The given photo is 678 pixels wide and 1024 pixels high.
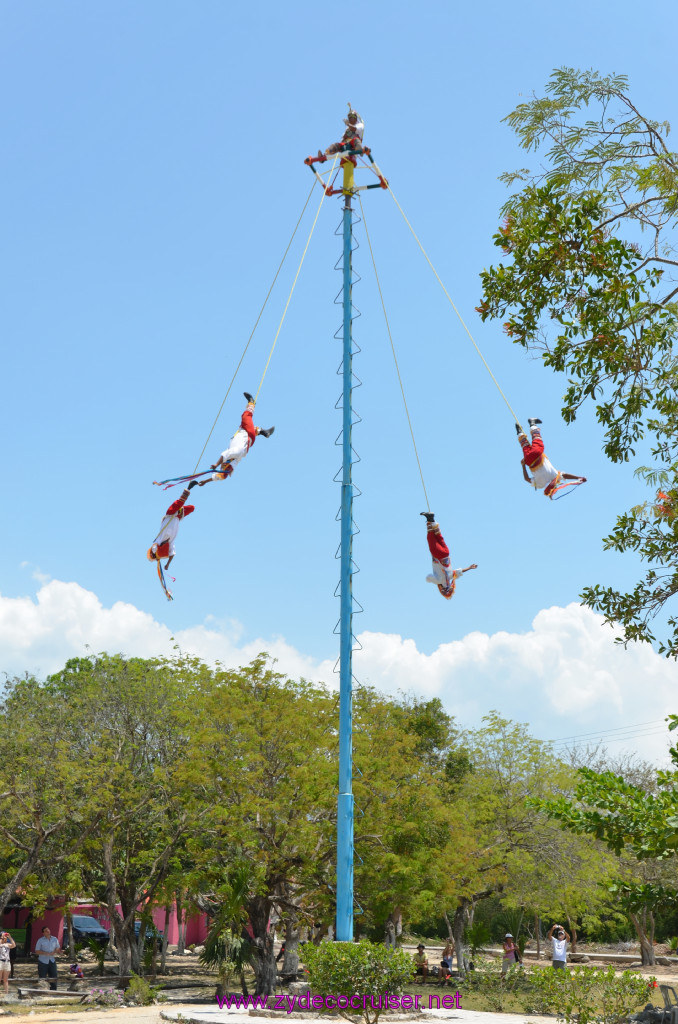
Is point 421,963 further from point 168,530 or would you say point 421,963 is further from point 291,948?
point 168,530

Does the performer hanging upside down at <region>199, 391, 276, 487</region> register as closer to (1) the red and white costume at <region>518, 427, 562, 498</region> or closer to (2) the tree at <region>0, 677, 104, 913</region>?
(1) the red and white costume at <region>518, 427, 562, 498</region>

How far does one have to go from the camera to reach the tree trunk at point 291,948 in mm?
20531

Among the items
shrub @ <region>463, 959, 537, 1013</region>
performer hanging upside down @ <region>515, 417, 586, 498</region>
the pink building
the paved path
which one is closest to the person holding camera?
shrub @ <region>463, 959, 537, 1013</region>

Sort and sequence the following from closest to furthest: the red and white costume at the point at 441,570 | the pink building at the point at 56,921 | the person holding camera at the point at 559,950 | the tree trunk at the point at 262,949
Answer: the red and white costume at the point at 441,570 < the person holding camera at the point at 559,950 < the tree trunk at the point at 262,949 < the pink building at the point at 56,921

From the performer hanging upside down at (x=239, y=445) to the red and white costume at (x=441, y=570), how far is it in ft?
7.79

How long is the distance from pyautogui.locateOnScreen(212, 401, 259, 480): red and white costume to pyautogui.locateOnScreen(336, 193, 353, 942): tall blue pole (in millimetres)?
1312

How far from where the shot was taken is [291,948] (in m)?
22.8

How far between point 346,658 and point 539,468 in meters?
3.15

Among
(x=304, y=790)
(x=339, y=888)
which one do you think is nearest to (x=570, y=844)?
(x=304, y=790)

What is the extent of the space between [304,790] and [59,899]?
17457mm

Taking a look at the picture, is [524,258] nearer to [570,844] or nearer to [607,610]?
[607,610]

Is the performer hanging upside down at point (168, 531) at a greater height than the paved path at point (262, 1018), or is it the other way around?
the performer hanging upside down at point (168, 531)

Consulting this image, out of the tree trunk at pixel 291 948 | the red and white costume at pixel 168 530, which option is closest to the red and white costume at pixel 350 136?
the red and white costume at pixel 168 530

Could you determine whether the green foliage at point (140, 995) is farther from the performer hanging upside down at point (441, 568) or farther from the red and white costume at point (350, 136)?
the red and white costume at point (350, 136)
